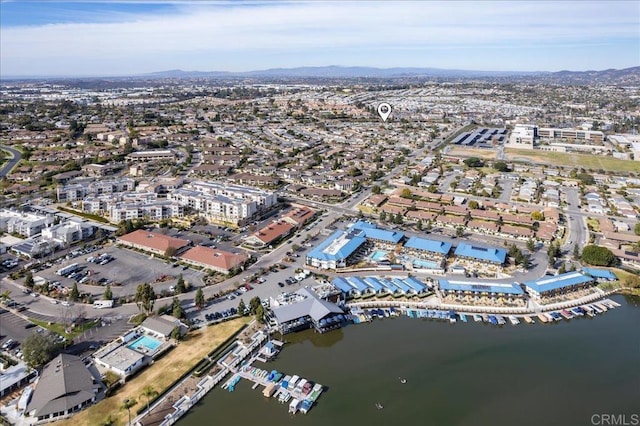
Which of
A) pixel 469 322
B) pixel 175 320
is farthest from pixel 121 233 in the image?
pixel 469 322

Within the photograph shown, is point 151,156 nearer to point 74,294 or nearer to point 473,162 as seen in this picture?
point 74,294

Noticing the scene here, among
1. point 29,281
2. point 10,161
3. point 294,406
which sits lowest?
point 294,406

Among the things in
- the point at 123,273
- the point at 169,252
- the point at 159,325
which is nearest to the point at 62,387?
the point at 159,325

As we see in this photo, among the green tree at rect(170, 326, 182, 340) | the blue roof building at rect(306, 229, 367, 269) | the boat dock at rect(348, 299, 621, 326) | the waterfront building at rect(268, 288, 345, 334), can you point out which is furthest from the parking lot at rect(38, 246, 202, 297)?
the boat dock at rect(348, 299, 621, 326)

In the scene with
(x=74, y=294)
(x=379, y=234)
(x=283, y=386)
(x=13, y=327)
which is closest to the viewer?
(x=283, y=386)

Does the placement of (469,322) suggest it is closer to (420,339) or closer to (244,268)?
(420,339)
